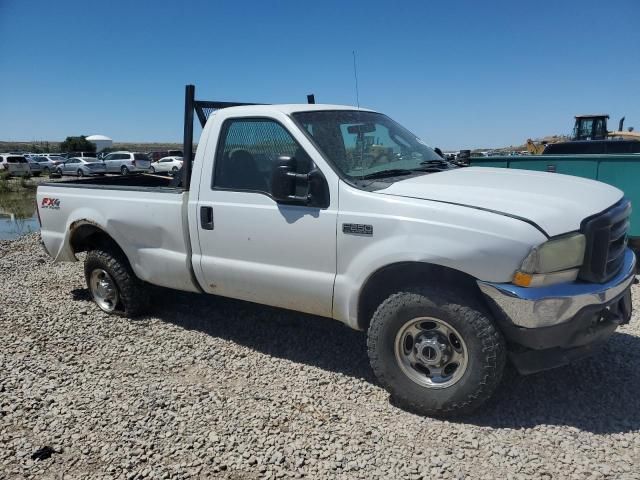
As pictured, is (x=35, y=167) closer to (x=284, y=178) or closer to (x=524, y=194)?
(x=284, y=178)

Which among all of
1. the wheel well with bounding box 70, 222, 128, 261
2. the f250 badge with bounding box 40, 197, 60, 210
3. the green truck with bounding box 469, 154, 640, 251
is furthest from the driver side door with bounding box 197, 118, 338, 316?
the green truck with bounding box 469, 154, 640, 251

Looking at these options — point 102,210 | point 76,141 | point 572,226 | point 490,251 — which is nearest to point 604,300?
point 572,226

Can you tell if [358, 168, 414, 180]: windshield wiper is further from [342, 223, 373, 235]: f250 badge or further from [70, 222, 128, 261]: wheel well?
[70, 222, 128, 261]: wheel well

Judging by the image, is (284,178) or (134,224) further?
(134,224)

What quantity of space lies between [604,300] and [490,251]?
0.76 metres

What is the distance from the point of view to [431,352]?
3.27 metres

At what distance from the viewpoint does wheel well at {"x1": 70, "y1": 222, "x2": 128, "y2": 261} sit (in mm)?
5125

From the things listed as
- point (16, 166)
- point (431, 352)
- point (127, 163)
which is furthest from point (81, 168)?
point (431, 352)

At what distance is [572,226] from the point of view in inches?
114

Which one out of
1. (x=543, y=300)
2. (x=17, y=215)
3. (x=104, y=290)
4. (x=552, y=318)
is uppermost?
(x=543, y=300)

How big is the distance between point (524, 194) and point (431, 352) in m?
1.13

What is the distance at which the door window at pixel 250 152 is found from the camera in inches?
151

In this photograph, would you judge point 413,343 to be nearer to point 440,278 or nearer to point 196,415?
point 440,278

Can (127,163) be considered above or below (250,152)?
below
